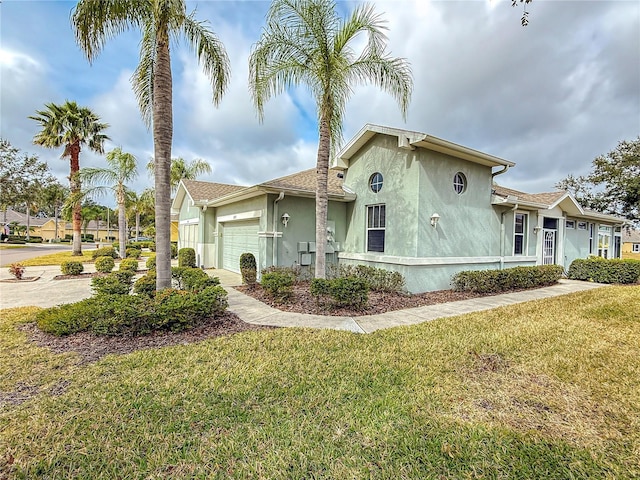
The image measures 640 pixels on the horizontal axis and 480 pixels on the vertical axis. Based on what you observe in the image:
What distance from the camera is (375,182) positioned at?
11.8 m

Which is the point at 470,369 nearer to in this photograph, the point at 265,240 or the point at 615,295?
the point at 265,240

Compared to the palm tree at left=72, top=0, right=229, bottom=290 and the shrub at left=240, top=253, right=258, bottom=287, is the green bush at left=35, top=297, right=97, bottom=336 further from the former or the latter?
the shrub at left=240, top=253, right=258, bottom=287

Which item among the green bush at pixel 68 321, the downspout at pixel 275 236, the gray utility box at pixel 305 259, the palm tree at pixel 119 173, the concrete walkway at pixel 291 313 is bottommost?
the concrete walkway at pixel 291 313

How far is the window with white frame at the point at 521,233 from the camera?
1345cm

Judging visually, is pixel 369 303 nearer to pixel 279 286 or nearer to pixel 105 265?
pixel 279 286

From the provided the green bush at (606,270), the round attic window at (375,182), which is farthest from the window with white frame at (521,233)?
the round attic window at (375,182)

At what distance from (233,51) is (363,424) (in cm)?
930

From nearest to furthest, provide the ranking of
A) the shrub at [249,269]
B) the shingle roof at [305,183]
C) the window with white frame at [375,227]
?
the shingle roof at [305,183]
the shrub at [249,269]
the window with white frame at [375,227]

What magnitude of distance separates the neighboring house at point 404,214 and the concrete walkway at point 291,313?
1601 millimetres

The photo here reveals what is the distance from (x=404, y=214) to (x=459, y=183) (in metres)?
2.65

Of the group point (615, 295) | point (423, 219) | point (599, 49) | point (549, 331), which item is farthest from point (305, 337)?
point (615, 295)

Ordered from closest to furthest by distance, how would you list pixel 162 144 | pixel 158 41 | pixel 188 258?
pixel 158 41
pixel 162 144
pixel 188 258

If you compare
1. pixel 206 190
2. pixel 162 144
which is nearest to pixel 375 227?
pixel 162 144

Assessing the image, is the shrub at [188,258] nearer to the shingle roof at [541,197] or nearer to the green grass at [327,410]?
the green grass at [327,410]
